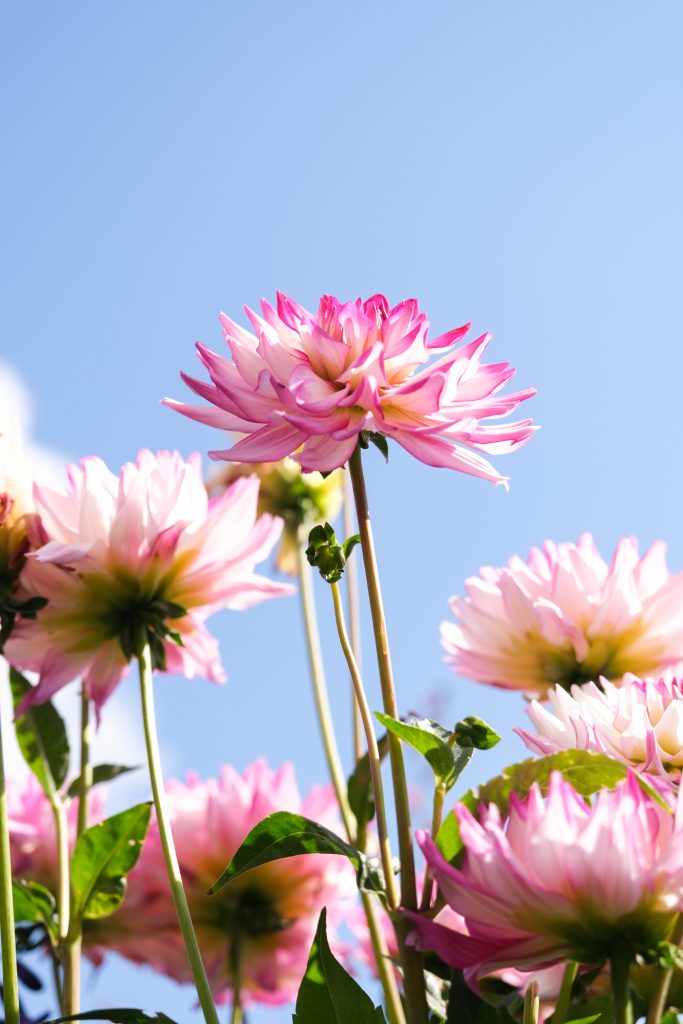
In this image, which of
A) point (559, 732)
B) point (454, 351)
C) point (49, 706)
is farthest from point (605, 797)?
point (49, 706)

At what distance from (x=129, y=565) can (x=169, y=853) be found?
0.86 ft

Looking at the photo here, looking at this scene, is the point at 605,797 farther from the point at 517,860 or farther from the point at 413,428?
the point at 413,428

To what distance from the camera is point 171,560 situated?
0.91 m

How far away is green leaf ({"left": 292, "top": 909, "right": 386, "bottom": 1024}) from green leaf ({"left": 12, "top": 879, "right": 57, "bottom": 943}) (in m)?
0.35

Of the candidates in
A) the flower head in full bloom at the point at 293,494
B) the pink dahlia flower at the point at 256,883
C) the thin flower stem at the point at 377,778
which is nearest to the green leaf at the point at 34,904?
the pink dahlia flower at the point at 256,883

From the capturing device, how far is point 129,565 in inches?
35.4

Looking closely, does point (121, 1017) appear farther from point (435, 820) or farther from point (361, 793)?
point (361, 793)

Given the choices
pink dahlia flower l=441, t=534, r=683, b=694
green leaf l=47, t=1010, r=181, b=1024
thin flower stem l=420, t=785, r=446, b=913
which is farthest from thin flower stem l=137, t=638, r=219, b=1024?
pink dahlia flower l=441, t=534, r=683, b=694

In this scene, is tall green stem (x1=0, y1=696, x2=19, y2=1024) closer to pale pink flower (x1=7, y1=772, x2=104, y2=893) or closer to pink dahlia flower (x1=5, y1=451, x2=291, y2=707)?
pink dahlia flower (x1=5, y1=451, x2=291, y2=707)

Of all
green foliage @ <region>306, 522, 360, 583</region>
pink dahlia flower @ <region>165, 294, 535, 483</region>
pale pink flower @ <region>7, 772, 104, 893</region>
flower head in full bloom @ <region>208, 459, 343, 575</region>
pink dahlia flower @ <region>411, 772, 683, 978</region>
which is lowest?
pink dahlia flower @ <region>411, 772, 683, 978</region>

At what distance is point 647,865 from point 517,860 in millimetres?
50

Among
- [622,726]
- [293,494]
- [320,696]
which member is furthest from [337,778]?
[293,494]

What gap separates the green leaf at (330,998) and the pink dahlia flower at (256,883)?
0.58 meters

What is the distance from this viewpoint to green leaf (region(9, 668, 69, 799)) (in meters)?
0.95
